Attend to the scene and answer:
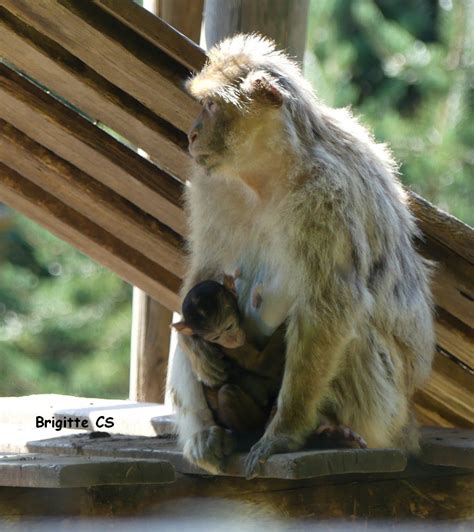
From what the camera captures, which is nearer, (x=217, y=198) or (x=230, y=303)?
(x=230, y=303)

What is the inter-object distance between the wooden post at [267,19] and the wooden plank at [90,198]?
94cm

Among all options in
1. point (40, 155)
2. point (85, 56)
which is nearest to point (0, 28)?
point (85, 56)

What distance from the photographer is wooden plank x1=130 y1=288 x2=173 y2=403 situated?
260 inches

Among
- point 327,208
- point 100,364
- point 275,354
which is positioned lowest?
point 275,354

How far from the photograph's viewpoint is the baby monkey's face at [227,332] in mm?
4434

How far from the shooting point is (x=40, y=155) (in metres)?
5.62

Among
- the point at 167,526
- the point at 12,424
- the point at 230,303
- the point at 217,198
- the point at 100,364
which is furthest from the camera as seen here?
the point at 100,364

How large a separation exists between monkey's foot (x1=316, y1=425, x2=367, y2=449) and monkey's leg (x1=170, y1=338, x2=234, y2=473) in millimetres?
347

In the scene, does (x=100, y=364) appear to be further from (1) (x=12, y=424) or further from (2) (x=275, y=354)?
(2) (x=275, y=354)

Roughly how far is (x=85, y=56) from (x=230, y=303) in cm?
123

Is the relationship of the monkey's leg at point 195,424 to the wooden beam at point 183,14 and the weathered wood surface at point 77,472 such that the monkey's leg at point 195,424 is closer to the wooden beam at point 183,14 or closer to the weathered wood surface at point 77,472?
the weathered wood surface at point 77,472

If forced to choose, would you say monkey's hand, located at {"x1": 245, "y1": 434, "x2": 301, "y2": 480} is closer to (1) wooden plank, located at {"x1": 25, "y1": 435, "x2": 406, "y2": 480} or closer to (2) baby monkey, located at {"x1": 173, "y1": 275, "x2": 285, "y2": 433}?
(1) wooden plank, located at {"x1": 25, "y1": 435, "x2": 406, "y2": 480}

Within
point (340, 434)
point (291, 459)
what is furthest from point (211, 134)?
point (291, 459)

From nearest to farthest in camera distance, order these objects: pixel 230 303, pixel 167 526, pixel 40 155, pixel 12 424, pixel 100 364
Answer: pixel 167 526 → pixel 230 303 → pixel 40 155 → pixel 12 424 → pixel 100 364
